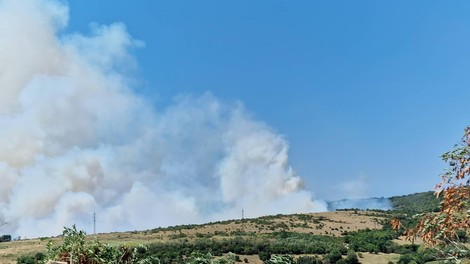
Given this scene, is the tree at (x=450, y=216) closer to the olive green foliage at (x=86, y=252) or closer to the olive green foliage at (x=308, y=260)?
the olive green foliage at (x=86, y=252)

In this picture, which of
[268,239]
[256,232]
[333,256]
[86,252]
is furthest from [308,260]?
[86,252]

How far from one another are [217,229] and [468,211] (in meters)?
129

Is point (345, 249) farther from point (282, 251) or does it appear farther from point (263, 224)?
point (263, 224)

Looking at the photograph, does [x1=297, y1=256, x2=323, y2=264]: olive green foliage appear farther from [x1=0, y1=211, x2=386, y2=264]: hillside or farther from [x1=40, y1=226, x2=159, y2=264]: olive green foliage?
[x1=40, y1=226, x2=159, y2=264]: olive green foliage

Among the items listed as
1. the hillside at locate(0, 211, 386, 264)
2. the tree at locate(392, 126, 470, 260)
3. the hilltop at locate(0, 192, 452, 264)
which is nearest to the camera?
the tree at locate(392, 126, 470, 260)

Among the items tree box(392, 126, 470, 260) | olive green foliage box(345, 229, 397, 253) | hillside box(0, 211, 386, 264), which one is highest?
hillside box(0, 211, 386, 264)

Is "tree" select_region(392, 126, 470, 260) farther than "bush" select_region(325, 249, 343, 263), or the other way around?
"bush" select_region(325, 249, 343, 263)

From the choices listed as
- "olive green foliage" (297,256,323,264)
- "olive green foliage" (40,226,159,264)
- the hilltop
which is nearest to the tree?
"olive green foliage" (40,226,159,264)

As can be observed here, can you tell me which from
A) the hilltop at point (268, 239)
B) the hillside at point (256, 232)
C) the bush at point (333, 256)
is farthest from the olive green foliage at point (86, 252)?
the bush at point (333, 256)

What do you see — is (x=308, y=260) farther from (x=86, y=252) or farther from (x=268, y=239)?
(x=86, y=252)

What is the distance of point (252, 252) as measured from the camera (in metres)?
99.4

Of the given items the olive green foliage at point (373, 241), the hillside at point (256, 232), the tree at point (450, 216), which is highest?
the hillside at point (256, 232)

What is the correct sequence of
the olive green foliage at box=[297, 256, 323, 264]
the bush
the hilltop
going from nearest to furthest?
the olive green foliage at box=[297, 256, 323, 264] → the hilltop → the bush

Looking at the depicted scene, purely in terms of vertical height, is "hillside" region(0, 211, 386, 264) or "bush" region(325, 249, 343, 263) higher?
"hillside" region(0, 211, 386, 264)
